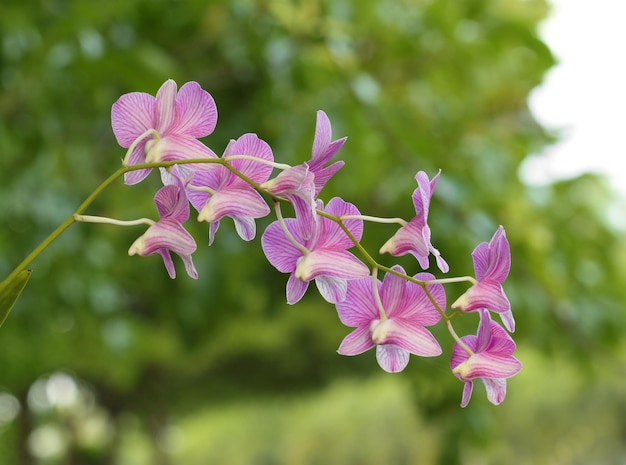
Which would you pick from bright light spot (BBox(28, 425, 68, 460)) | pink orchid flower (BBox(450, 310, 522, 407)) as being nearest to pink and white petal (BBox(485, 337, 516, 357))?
pink orchid flower (BBox(450, 310, 522, 407))

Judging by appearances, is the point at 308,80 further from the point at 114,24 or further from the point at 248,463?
the point at 248,463

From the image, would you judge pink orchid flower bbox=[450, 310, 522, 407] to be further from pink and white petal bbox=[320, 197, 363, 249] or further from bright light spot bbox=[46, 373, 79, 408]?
bright light spot bbox=[46, 373, 79, 408]

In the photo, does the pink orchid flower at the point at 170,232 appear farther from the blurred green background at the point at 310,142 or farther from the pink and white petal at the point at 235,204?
Result: the blurred green background at the point at 310,142

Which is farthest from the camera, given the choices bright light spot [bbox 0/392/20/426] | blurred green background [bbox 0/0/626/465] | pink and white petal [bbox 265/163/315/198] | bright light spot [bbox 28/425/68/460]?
bright light spot [bbox 28/425/68/460]

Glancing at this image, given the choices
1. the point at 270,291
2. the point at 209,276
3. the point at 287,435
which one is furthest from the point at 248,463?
the point at 209,276

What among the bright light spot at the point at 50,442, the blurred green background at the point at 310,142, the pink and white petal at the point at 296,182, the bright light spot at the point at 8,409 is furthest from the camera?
the bright light spot at the point at 50,442

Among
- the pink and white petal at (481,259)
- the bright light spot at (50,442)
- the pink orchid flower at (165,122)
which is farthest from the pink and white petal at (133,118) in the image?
the bright light spot at (50,442)
